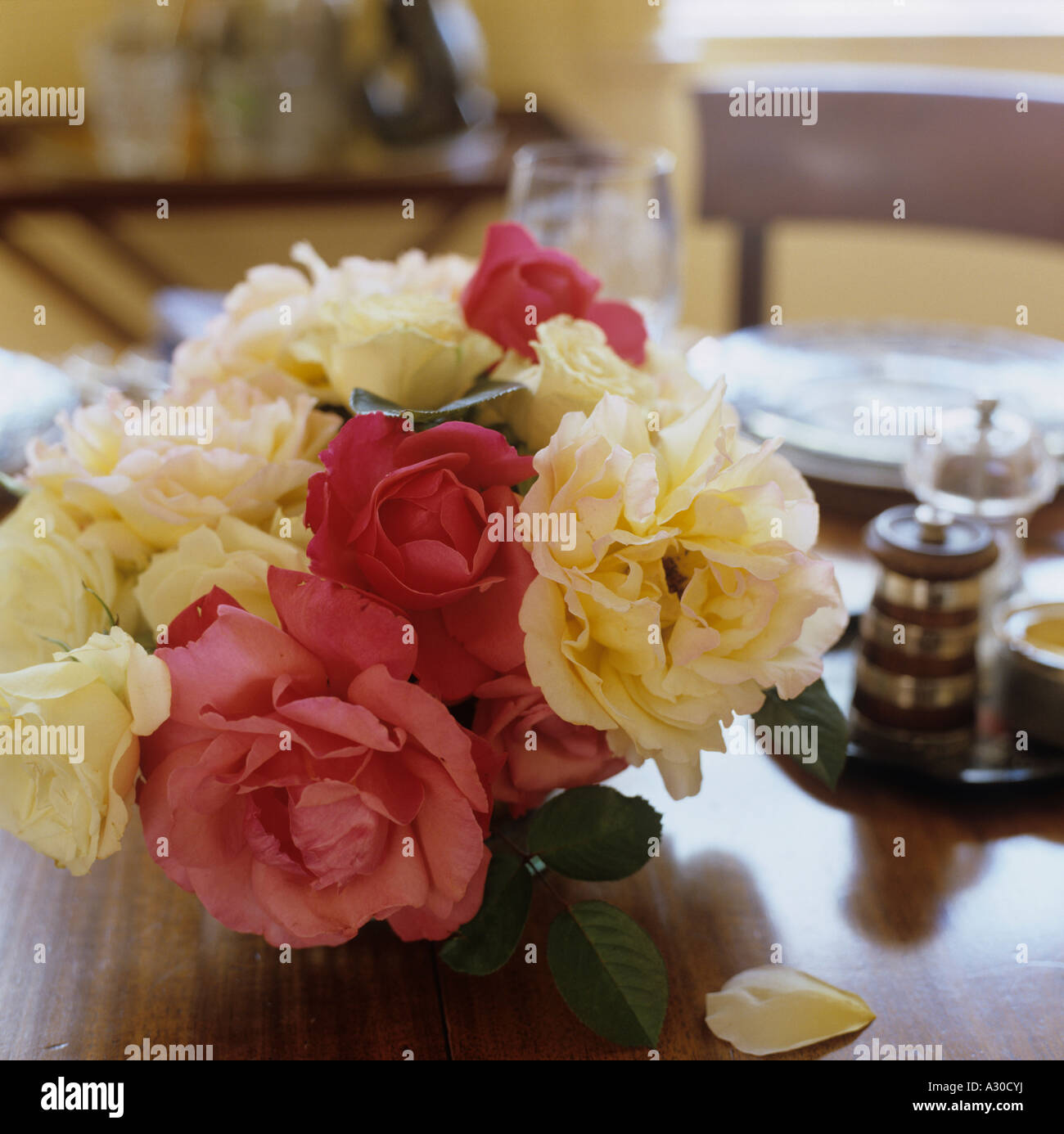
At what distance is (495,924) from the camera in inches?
18.4

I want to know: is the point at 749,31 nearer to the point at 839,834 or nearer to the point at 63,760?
the point at 839,834

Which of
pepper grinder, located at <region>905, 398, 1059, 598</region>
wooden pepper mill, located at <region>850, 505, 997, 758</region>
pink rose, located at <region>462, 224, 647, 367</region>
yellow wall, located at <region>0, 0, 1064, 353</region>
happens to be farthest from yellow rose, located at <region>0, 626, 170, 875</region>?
yellow wall, located at <region>0, 0, 1064, 353</region>

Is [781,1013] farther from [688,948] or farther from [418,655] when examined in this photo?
[418,655]

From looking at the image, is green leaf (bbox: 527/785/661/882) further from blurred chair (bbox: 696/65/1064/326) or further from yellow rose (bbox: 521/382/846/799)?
blurred chair (bbox: 696/65/1064/326)

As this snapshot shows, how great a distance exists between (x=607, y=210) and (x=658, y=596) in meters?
0.49

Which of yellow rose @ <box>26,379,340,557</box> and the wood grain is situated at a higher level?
yellow rose @ <box>26,379,340,557</box>

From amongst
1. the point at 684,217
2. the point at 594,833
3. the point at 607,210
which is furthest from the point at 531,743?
the point at 684,217

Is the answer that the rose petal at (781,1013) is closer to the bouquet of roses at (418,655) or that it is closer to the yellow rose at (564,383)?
the bouquet of roses at (418,655)

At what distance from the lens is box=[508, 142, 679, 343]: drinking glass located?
0.85 m

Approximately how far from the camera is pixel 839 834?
57 cm

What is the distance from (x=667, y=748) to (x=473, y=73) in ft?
5.77

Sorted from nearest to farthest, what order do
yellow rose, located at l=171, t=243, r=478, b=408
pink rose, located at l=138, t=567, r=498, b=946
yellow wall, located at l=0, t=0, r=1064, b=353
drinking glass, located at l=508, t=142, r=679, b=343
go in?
pink rose, located at l=138, t=567, r=498, b=946 < yellow rose, located at l=171, t=243, r=478, b=408 < drinking glass, located at l=508, t=142, r=679, b=343 < yellow wall, located at l=0, t=0, r=1064, b=353

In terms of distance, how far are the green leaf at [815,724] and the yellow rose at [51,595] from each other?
26cm
